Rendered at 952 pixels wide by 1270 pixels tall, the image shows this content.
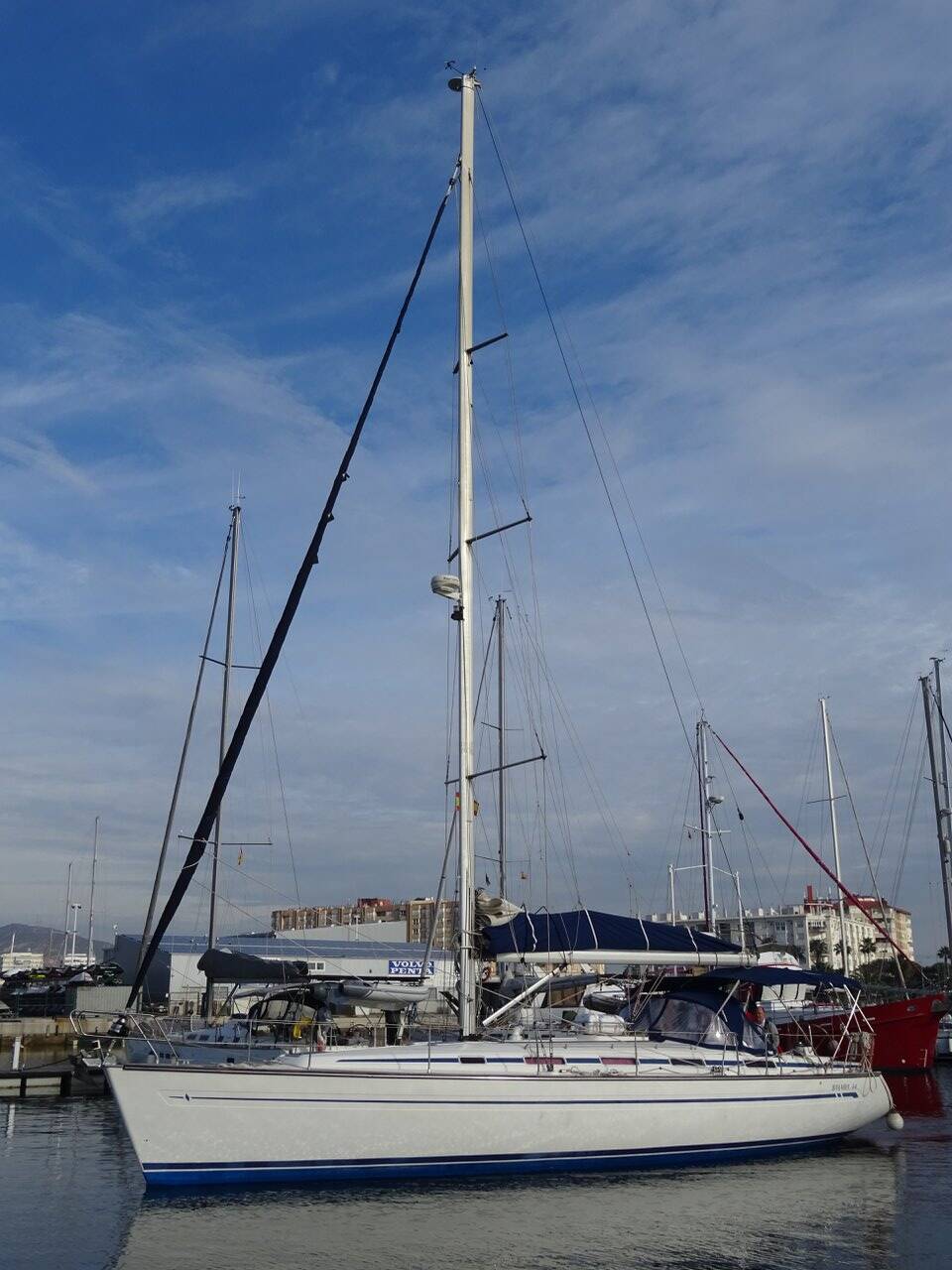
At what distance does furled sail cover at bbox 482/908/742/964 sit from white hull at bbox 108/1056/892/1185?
207cm

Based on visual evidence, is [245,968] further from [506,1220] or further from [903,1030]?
[903,1030]

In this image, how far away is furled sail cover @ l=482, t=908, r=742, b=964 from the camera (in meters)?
17.4

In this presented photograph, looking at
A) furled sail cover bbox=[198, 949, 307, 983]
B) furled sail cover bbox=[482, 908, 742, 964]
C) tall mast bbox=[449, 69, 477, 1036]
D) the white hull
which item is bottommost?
the white hull

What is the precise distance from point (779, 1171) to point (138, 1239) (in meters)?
9.47

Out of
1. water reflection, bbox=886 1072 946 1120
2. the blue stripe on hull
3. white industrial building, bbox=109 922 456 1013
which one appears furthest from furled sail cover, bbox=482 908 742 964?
white industrial building, bbox=109 922 456 1013

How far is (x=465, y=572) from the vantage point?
17.6 metres

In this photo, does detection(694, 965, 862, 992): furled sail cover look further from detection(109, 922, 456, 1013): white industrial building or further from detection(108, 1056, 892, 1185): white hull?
detection(109, 922, 456, 1013): white industrial building

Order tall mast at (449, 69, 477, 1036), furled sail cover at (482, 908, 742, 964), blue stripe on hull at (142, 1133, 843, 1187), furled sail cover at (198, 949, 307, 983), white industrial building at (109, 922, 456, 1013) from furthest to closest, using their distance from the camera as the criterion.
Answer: white industrial building at (109, 922, 456, 1013)
furled sail cover at (198, 949, 307, 983)
furled sail cover at (482, 908, 742, 964)
tall mast at (449, 69, 477, 1036)
blue stripe on hull at (142, 1133, 843, 1187)

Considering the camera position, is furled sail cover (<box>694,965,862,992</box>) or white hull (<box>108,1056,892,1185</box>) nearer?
white hull (<box>108,1056,892,1185</box>)

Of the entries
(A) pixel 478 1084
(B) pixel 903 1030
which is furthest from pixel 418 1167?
(B) pixel 903 1030

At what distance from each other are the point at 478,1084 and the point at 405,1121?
109 centimetres

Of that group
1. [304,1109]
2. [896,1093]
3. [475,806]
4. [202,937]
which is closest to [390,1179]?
[304,1109]

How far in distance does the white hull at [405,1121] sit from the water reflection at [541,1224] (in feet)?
1.03

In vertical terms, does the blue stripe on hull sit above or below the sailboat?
below
